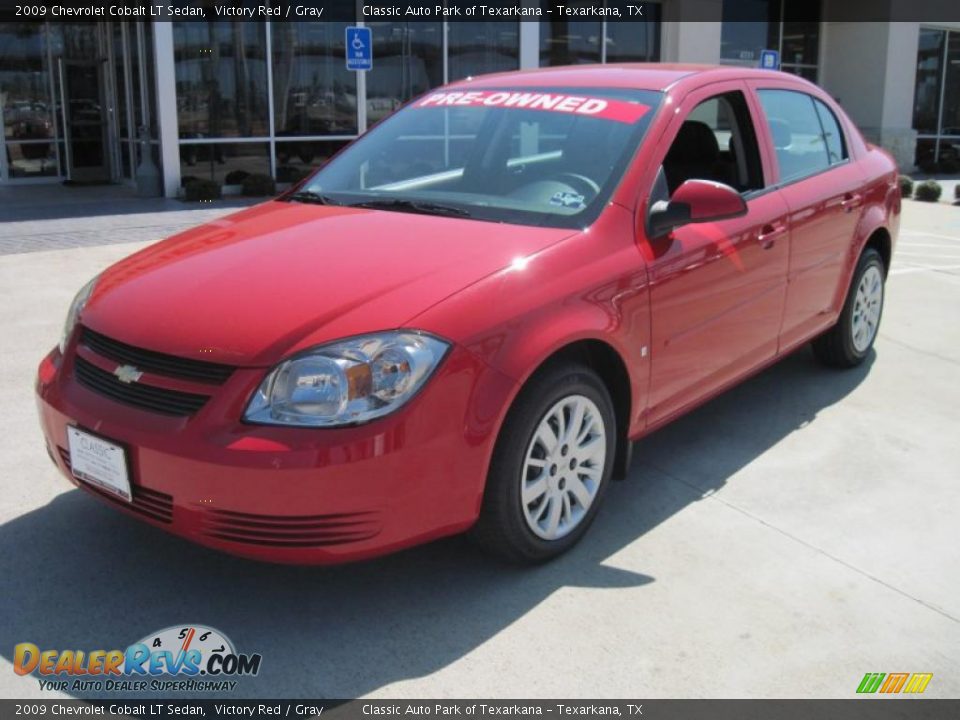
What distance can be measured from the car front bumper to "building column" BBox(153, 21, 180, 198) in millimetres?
12883

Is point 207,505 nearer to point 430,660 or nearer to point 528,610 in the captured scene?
point 430,660

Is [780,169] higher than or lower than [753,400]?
higher

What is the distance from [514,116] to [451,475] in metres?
1.93

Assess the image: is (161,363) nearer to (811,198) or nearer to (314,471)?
(314,471)

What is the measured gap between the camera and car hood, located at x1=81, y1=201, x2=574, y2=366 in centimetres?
287

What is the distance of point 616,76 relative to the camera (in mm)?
4262

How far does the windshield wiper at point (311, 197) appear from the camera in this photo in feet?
13.4

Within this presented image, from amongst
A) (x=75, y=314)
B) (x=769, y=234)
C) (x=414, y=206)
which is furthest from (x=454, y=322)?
(x=769, y=234)

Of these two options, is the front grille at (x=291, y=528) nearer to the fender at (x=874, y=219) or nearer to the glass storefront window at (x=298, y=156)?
the fender at (x=874, y=219)

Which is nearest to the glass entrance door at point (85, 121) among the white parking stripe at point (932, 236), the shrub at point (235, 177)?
the shrub at point (235, 177)

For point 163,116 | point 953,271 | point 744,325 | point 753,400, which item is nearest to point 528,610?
point 744,325

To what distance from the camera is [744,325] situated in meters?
4.24

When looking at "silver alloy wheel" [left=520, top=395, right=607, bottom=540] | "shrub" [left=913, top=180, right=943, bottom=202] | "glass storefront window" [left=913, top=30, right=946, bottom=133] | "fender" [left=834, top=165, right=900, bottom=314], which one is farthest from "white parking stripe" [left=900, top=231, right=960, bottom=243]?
"glass storefront window" [left=913, top=30, right=946, bottom=133]

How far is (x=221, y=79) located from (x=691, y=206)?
43.5ft
